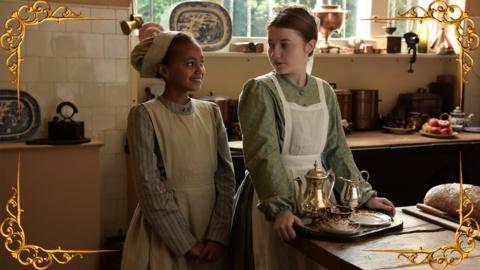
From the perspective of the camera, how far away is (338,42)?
13.6 feet

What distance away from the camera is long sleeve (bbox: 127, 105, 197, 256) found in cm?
183

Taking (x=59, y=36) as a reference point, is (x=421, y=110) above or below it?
below

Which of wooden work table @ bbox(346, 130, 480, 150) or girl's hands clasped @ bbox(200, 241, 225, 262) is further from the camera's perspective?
wooden work table @ bbox(346, 130, 480, 150)

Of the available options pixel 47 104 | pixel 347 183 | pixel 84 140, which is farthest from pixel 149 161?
pixel 47 104

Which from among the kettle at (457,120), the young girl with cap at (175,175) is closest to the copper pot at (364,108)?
the kettle at (457,120)

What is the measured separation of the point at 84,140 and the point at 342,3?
2157 mm

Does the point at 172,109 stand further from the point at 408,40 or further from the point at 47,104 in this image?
the point at 408,40

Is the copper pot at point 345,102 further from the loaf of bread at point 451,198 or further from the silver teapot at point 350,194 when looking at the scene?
the silver teapot at point 350,194

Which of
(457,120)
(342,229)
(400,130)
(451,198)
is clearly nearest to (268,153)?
(342,229)

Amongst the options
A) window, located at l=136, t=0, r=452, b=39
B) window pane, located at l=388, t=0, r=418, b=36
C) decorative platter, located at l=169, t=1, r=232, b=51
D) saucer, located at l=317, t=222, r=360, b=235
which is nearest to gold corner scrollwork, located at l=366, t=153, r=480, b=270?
saucer, located at l=317, t=222, r=360, b=235

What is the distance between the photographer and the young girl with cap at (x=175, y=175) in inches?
72.4

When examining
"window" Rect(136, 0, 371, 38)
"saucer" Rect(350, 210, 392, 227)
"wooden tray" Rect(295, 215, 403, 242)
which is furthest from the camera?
"window" Rect(136, 0, 371, 38)

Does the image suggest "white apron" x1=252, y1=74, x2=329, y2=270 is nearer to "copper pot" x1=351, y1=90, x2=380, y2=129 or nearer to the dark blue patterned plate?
the dark blue patterned plate

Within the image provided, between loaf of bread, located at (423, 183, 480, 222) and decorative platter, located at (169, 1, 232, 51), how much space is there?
6.79 feet
